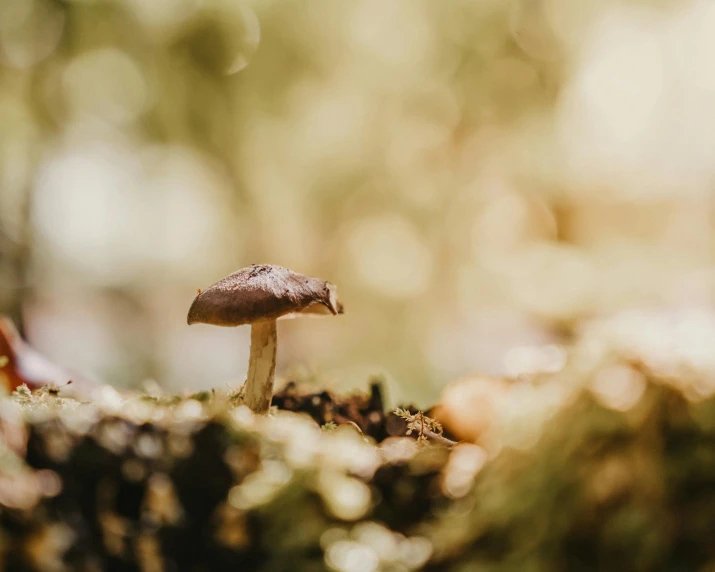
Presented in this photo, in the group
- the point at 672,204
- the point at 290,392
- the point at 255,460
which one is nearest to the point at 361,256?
the point at 672,204

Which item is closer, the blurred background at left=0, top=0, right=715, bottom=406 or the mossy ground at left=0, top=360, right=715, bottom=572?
the mossy ground at left=0, top=360, right=715, bottom=572

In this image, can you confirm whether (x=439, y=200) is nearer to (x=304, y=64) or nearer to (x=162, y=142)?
(x=304, y=64)

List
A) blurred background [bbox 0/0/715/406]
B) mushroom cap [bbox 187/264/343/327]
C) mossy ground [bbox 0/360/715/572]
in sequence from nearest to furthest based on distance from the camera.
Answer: mossy ground [bbox 0/360/715/572]
mushroom cap [bbox 187/264/343/327]
blurred background [bbox 0/0/715/406]

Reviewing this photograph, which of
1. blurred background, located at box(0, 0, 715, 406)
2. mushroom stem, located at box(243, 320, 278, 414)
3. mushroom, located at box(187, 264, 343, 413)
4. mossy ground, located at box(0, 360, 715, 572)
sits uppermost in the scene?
blurred background, located at box(0, 0, 715, 406)

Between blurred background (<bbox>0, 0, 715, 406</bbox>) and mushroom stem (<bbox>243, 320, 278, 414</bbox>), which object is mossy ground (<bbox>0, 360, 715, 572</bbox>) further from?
blurred background (<bbox>0, 0, 715, 406</bbox>)

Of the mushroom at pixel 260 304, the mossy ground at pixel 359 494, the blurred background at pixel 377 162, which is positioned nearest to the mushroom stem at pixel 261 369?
the mushroom at pixel 260 304

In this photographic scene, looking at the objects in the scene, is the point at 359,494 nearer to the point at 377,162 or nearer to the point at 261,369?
the point at 261,369

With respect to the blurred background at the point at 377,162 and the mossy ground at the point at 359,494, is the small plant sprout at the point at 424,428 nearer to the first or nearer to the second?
the mossy ground at the point at 359,494

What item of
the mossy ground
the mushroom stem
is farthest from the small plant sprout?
the mushroom stem
